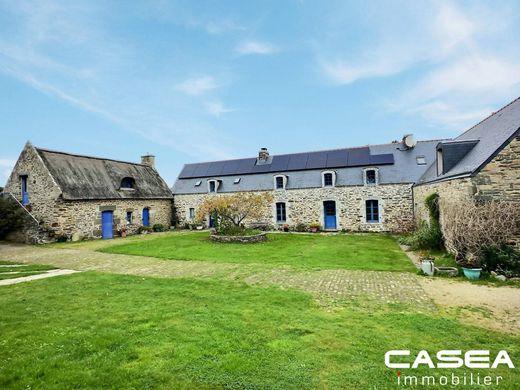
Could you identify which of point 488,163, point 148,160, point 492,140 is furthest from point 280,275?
point 148,160

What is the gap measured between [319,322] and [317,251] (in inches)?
308

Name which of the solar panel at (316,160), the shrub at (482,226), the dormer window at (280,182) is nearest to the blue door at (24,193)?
the dormer window at (280,182)

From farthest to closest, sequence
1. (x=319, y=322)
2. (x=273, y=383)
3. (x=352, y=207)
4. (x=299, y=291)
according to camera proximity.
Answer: (x=352, y=207) < (x=299, y=291) < (x=319, y=322) < (x=273, y=383)

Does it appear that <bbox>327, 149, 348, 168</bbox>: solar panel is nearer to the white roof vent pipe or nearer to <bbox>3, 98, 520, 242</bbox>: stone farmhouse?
<bbox>3, 98, 520, 242</bbox>: stone farmhouse

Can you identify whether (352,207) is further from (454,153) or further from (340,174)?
(454,153)

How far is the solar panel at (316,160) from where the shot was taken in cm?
2305

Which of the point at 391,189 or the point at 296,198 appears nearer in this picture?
the point at 391,189

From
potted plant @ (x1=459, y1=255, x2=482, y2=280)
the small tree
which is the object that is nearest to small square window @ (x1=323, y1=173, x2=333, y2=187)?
the small tree

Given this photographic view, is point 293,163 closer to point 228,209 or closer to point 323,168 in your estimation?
point 323,168

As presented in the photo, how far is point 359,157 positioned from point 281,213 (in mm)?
7525

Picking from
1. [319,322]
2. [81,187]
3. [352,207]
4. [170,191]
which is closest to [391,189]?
[352,207]

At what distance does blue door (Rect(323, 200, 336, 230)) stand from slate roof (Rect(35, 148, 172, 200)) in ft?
46.6

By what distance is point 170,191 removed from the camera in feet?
89.5

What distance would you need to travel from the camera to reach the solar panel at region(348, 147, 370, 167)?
21.8 meters
